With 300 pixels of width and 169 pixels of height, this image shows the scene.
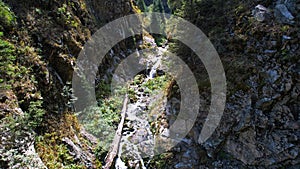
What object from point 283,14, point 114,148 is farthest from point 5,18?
point 283,14

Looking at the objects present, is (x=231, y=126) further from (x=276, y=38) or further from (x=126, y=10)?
(x=126, y=10)

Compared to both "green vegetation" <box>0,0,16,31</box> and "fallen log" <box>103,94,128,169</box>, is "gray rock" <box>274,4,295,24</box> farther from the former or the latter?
"green vegetation" <box>0,0,16,31</box>

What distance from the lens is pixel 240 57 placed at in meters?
8.90

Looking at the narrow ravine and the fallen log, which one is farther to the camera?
the narrow ravine

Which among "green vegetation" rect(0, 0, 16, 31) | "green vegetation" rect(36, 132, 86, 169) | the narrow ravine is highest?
"green vegetation" rect(0, 0, 16, 31)

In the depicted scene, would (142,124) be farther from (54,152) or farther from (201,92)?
(54,152)

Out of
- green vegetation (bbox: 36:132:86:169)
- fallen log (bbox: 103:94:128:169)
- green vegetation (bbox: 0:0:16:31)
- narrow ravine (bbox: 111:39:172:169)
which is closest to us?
green vegetation (bbox: 36:132:86:169)

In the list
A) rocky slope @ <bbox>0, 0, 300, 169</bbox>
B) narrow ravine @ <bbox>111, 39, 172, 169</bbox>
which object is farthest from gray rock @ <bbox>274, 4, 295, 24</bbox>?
narrow ravine @ <bbox>111, 39, 172, 169</bbox>

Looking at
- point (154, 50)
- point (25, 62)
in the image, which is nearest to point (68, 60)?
point (25, 62)

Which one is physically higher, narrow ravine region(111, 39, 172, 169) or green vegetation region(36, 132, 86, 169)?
green vegetation region(36, 132, 86, 169)

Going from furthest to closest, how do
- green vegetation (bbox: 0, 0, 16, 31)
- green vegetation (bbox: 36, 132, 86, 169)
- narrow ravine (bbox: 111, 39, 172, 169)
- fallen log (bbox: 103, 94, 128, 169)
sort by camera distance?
narrow ravine (bbox: 111, 39, 172, 169) → fallen log (bbox: 103, 94, 128, 169) → green vegetation (bbox: 0, 0, 16, 31) → green vegetation (bbox: 36, 132, 86, 169)

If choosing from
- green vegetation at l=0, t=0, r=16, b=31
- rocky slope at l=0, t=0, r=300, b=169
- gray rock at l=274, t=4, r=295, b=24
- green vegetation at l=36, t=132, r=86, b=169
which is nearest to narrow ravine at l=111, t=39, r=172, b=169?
rocky slope at l=0, t=0, r=300, b=169

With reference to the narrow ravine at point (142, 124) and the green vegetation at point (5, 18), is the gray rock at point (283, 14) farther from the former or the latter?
the green vegetation at point (5, 18)

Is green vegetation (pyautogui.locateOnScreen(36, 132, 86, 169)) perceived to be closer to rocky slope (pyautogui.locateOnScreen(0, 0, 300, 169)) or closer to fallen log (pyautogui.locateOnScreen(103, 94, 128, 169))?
rocky slope (pyautogui.locateOnScreen(0, 0, 300, 169))
